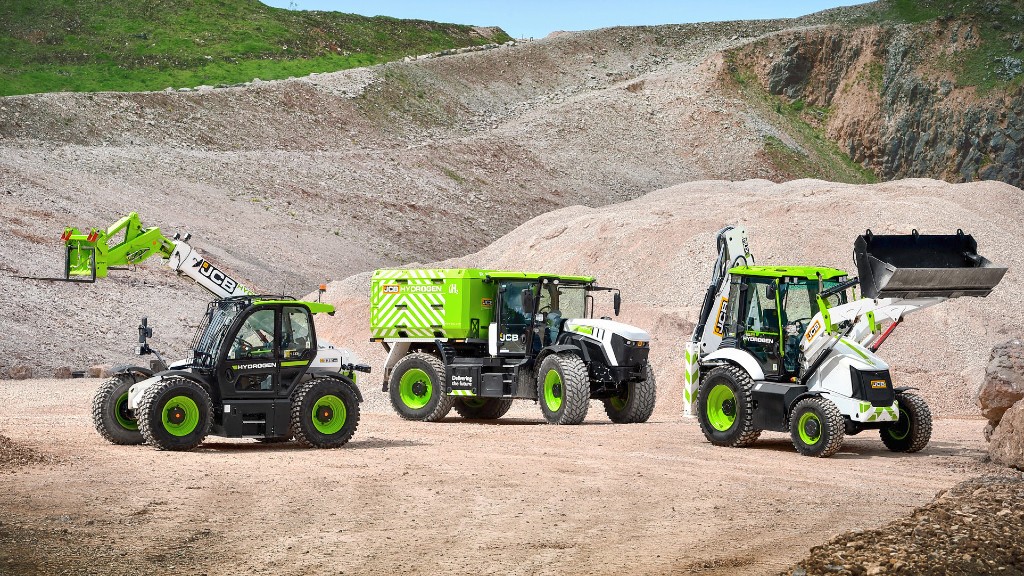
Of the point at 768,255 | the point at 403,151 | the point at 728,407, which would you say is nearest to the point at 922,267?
the point at 728,407

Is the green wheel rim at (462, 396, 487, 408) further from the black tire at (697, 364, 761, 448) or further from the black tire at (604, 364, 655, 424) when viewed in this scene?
the black tire at (697, 364, 761, 448)

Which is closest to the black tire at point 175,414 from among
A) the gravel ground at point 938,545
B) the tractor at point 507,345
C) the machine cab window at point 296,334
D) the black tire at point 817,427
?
the machine cab window at point 296,334

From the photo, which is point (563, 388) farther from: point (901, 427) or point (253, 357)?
point (253, 357)

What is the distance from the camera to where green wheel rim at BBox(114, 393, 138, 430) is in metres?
15.9

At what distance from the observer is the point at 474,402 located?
21.8 meters

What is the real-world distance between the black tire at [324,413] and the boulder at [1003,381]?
27.4ft

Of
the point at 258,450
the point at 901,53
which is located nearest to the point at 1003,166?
the point at 901,53

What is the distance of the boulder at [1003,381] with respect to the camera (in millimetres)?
15000

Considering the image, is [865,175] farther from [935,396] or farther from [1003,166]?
[935,396]

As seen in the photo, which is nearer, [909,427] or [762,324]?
[909,427]

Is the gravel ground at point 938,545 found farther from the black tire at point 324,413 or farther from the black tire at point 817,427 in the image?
the black tire at point 324,413

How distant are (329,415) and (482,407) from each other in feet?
20.3

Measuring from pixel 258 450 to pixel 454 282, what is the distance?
5.59 metres

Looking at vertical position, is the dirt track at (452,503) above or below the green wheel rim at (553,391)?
below
